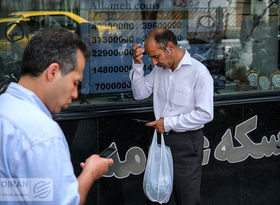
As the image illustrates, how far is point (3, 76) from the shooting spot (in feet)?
11.9

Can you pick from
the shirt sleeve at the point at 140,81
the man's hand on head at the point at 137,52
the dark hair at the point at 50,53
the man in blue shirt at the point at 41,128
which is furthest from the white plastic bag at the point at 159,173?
the dark hair at the point at 50,53

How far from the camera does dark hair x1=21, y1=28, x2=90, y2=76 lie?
1425mm

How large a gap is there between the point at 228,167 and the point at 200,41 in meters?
1.33

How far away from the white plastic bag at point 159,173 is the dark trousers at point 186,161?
74 millimetres

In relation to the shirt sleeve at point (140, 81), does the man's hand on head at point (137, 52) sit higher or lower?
higher

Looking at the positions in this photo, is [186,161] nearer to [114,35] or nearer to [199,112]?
[199,112]

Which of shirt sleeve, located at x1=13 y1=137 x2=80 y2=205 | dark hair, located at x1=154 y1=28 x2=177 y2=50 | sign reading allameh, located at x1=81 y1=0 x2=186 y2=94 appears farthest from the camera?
sign reading allameh, located at x1=81 y1=0 x2=186 y2=94

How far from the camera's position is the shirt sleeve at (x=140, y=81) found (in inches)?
122

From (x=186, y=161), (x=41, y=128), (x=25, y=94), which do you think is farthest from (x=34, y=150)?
(x=186, y=161)

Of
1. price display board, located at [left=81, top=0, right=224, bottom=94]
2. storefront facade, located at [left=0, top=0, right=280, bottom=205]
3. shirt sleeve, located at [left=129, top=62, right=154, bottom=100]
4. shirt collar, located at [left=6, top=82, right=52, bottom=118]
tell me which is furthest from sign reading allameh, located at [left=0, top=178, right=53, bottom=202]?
price display board, located at [left=81, top=0, right=224, bottom=94]

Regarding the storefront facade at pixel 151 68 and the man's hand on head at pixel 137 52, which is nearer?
the man's hand on head at pixel 137 52

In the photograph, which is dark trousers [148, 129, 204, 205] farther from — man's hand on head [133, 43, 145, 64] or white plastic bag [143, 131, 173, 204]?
man's hand on head [133, 43, 145, 64]

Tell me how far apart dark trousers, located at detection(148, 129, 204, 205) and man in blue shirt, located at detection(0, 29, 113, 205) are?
151cm

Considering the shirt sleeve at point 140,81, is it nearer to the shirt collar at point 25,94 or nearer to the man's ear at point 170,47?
the man's ear at point 170,47
